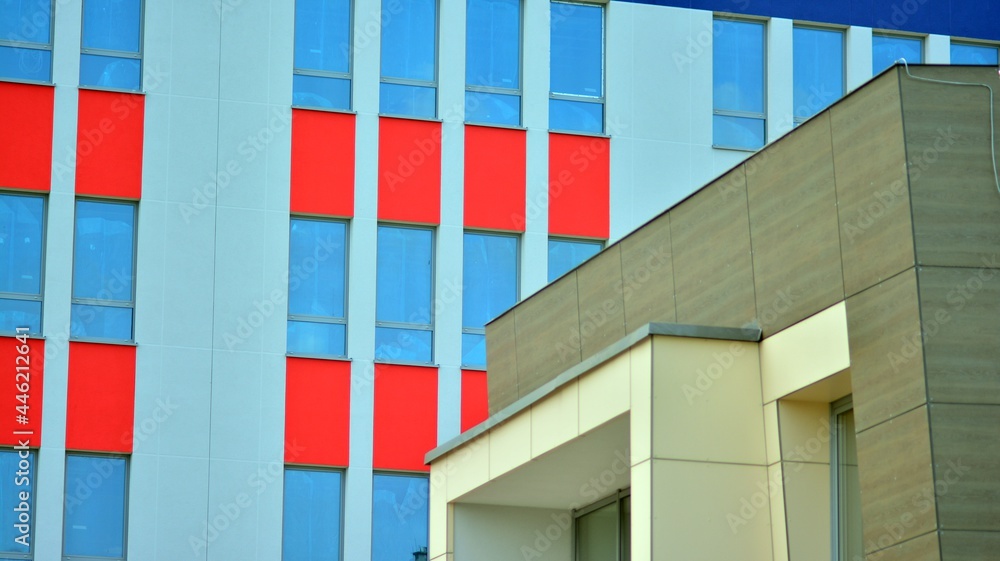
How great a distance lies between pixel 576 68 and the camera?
1160 inches

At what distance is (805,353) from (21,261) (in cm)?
1549

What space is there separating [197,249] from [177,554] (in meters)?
4.43

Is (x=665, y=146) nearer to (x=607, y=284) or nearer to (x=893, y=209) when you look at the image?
(x=607, y=284)

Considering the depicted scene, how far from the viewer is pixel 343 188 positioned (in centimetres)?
2788

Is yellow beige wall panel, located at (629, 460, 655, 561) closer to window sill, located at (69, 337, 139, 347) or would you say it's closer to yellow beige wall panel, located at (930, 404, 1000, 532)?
yellow beige wall panel, located at (930, 404, 1000, 532)

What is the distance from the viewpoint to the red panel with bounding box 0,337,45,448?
2578cm

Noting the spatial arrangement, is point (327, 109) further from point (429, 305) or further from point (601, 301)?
point (601, 301)

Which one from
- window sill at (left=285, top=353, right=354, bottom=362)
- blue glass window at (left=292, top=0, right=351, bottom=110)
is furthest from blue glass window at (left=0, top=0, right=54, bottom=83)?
window sill at (left=285, top=353, right=354, bottom=362)

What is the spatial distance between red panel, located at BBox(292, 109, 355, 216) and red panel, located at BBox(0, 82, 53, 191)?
11.2 ft

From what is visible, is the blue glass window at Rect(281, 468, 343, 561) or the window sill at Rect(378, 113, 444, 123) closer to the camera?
the blue glass window at Rect(281, 468, 343, 561)

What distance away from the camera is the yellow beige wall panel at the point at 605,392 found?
15.1 meters

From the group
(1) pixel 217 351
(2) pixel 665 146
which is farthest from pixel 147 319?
(2) pixel 665 146

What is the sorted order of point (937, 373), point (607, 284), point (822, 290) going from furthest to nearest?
point (607, 284)
point (822, 290)
point (937, 373)

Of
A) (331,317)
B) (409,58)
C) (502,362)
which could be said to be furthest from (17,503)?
(502,362)
